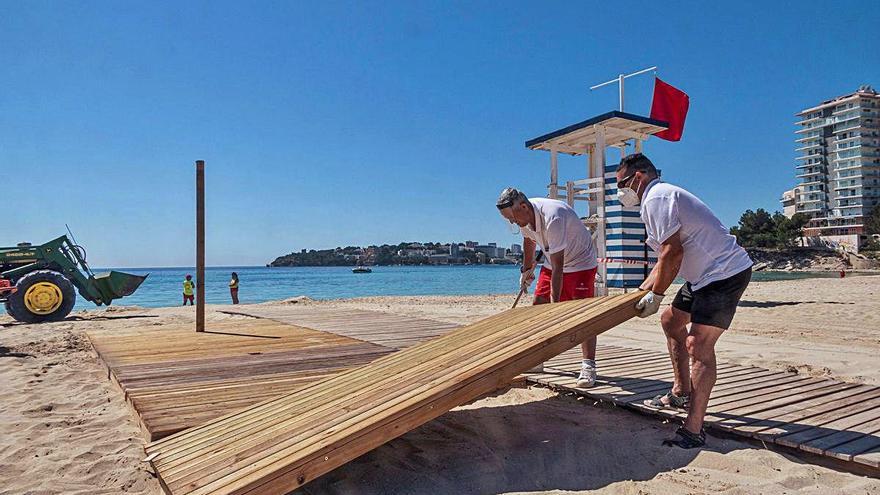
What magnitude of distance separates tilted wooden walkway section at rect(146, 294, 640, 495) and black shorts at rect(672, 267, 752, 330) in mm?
361

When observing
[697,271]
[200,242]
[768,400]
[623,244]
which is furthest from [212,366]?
[623,244]

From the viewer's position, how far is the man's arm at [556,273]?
4.43m

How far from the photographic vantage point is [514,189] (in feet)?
14.8

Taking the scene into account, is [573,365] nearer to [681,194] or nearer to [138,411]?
[681,194]

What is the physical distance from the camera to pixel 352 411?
282cm

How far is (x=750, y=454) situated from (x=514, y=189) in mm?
2392

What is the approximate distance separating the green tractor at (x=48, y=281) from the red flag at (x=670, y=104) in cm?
1345

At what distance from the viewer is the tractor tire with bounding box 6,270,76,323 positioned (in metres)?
11.9

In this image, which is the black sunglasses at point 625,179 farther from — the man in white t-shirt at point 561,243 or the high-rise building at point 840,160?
the high-rise building at point 840,160

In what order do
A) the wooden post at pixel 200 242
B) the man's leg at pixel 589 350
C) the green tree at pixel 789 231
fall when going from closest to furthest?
the man's leg at pixel 589 350
the wooden post at pixel 200 242
the green tree at pixel 789 231

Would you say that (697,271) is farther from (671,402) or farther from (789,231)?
(789,231)

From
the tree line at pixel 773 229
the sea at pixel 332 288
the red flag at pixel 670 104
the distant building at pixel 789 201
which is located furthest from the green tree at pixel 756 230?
the red flag at pixel 670 104

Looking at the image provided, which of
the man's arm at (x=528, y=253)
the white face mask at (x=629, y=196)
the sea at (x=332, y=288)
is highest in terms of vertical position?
the white face mask at (x=629, y=196)

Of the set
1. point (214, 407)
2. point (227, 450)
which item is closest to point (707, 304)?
point (227, 450)
